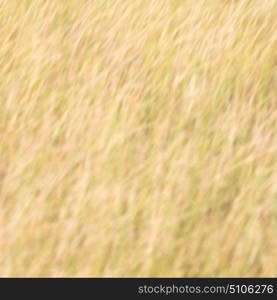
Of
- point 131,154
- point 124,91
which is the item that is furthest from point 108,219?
point 124,91

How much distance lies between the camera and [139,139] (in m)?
2.41

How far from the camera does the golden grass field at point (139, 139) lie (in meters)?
2.10

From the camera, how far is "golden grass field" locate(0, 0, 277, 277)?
82.7 inches

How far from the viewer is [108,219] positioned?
2.17 m

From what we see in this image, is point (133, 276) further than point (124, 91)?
No

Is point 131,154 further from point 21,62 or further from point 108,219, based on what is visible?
point 21,62

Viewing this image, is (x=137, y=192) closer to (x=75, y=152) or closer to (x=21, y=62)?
(x=75, y=152)

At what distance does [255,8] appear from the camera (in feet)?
9.32

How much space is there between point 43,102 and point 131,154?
1.60 feet
